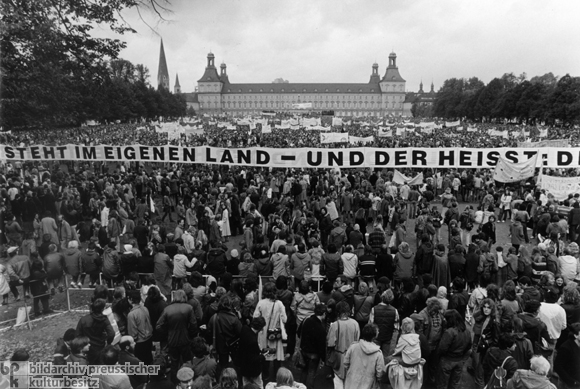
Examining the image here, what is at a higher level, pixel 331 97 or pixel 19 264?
pixel 331 97

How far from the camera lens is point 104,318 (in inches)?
193

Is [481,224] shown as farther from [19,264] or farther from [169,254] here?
[19,264]

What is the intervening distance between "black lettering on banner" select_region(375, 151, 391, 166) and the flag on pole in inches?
130

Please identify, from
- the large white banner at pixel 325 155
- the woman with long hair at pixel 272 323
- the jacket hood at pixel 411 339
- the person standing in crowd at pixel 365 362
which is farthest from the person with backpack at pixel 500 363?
the large white banner at pixel 325 155

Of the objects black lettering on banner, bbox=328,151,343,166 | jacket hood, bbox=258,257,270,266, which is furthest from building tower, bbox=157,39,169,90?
jacket hood, bbox=258,257,270,266

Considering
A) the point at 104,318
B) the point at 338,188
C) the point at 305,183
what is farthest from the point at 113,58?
the point at 338,188

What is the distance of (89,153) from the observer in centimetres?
1374

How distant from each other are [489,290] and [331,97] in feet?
516

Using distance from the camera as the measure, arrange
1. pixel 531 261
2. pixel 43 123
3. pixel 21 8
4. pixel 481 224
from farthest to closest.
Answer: pixel 481 224 → pixel 43 123 → pixel 531 261 → pixel 21 8

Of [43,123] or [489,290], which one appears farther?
[43,123]

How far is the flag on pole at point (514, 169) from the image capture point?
1278 centimetres

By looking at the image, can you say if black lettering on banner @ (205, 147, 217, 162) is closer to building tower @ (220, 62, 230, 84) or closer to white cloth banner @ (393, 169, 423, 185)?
white cloth banner @ (393, 169, 423, 185)

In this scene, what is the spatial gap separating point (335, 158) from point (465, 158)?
388 cm

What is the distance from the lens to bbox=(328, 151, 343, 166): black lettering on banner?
41.7 ft
